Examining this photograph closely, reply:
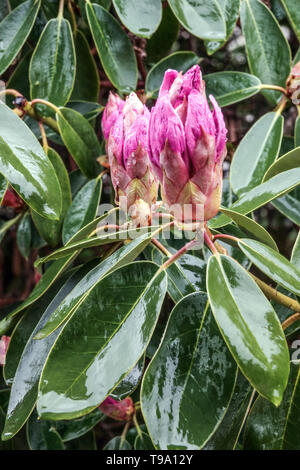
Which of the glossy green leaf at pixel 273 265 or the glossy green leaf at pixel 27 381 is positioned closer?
the glossy green leaf at pixel 273 265

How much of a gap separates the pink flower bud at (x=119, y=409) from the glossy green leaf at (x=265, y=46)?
79cm

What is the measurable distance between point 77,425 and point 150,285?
0.82 meters

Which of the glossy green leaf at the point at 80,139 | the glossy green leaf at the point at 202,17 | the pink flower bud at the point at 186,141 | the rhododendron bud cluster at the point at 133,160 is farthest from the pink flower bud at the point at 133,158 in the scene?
the glossy green leaf at the point at 80,139

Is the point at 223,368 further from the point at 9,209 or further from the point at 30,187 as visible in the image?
the point at 9,209

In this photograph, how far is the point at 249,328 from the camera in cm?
60

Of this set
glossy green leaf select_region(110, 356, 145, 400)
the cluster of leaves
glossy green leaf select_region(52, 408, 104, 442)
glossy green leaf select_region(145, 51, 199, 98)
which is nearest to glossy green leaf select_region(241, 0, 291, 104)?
the cluster of leaves

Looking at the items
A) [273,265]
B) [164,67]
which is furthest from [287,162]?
[164,67]

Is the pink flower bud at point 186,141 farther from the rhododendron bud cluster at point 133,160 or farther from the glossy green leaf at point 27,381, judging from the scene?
the glossy green leaf at point 27,381

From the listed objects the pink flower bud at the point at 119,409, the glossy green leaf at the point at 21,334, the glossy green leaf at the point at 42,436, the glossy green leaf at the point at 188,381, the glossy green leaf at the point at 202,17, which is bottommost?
the glossy green leaf at the point at 42,436

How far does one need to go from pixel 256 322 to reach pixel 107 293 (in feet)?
0.68

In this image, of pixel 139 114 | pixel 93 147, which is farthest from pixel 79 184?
pixel 139 114

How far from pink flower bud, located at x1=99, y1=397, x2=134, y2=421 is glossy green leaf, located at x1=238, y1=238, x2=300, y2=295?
2.24 feet

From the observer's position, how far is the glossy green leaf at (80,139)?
1.09m

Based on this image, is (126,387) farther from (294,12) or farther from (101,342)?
(294,12)
